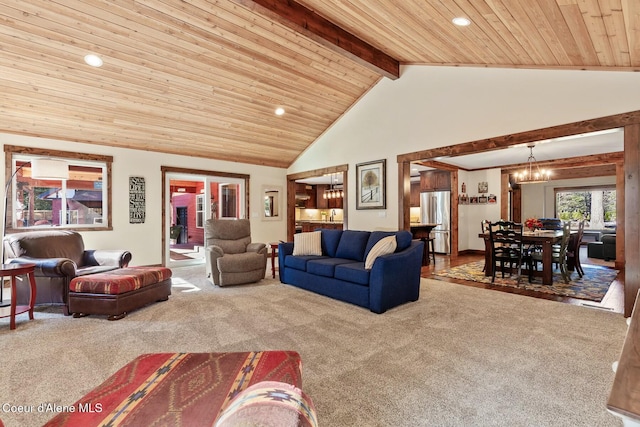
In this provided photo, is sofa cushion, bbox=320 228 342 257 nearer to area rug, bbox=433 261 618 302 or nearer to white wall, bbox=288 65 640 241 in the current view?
white wall, bbox=288 65 640 241

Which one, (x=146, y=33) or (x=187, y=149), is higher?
(x=146, y=33)

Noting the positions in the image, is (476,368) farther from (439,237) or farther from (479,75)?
(439,237)

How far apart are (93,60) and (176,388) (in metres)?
4.57

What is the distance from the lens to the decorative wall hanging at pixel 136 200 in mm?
6145

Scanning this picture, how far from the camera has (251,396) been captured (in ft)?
2.45

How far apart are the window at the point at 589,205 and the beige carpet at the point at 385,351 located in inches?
378

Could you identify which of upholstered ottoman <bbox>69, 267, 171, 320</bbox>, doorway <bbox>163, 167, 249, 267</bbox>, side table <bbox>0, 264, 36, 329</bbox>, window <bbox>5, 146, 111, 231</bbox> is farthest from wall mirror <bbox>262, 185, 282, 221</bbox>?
side table <bbox>0, 264, 36, 329</bbox>

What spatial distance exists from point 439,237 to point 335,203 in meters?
3.77

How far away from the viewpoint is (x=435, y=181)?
8.66m

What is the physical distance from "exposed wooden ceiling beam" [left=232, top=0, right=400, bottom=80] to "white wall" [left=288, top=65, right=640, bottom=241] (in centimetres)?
84

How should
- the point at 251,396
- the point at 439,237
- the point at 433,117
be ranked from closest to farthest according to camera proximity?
the point at 251,396 → the point at 433,117 → the point at 439,237

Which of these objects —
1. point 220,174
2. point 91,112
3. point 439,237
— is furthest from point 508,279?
point 91,112

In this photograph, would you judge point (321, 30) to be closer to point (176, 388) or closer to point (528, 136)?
point (528, 136)

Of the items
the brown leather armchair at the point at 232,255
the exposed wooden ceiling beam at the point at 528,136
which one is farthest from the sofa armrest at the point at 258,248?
the exposed wooden ceiling beam at the point at 528,136
